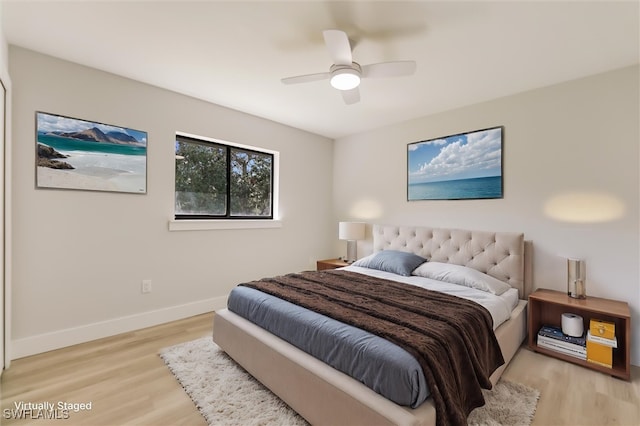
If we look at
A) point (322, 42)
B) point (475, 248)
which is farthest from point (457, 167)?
point (322, 42)

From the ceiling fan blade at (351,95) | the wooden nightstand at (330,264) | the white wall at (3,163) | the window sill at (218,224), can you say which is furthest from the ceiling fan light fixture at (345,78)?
the wooden nightstand at (330,264)

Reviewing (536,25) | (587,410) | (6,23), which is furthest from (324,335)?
(6,23)

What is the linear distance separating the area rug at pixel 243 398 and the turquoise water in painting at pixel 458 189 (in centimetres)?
187

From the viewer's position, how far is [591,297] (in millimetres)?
2523

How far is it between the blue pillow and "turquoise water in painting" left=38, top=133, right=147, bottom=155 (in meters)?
2.71

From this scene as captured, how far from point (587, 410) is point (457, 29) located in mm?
2574

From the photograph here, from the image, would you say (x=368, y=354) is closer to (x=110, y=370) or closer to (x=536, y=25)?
(x=110, y=370)

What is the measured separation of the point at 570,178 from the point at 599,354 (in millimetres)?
1475

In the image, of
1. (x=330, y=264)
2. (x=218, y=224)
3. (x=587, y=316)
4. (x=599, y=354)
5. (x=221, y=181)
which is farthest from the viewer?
(x=330, y=264)

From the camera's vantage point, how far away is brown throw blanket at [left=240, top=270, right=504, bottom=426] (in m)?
1.40

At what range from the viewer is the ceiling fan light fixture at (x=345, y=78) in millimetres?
2037

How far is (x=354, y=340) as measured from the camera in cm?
157

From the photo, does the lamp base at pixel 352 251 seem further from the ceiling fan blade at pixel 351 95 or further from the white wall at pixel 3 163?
the white wall at pixel 3 163

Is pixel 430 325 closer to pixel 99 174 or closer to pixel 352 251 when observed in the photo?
pixel 352 251
